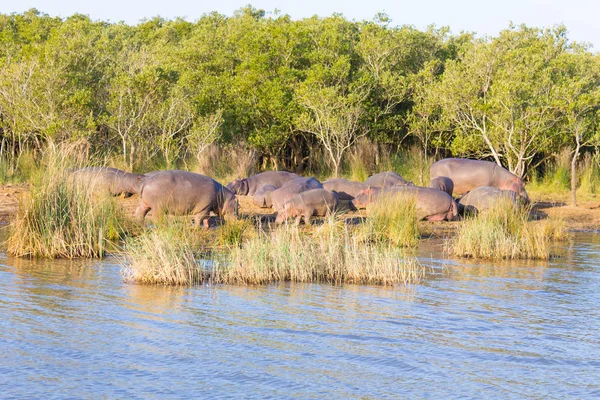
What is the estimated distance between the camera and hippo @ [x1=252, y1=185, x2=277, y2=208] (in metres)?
14.4

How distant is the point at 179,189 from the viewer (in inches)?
434

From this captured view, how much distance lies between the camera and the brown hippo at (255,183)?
16000 millimetres

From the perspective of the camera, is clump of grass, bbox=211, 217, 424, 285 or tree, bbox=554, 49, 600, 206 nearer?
clump of grass, bbox=211, 217, 424, 285

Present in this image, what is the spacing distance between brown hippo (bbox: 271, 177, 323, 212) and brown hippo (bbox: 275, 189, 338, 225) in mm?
530

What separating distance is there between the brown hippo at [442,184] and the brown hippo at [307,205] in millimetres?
3433

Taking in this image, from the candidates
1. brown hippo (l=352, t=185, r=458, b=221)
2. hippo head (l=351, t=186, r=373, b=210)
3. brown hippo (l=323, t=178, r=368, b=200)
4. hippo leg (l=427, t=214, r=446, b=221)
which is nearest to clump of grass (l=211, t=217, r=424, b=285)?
brown hippo (l=352, t=185, r=458, b=221)

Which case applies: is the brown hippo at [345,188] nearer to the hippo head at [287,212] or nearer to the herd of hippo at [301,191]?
the herd of hippo at [301,191]

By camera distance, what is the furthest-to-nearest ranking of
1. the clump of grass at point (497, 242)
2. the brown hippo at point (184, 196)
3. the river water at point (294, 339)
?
Answer: 1. the brown hippo at point (184, 196)
2. the clump of grass at point (497, 242)
3. the river water at point (294, 339)

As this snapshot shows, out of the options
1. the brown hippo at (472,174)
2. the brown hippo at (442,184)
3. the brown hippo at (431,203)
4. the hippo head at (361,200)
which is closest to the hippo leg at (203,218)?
the brown hippo at (431,203)

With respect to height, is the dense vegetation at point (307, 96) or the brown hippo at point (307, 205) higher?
the dense vegetation at point (307, 96)

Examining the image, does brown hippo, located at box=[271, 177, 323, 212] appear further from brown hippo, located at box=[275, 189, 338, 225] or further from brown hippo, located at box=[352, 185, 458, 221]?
brown hippo, located at box=[352, 185, 458, 221]

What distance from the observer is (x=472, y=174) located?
16953 mm

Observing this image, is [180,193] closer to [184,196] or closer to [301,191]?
[184,196]

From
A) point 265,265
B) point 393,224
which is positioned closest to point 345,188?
point 393,224
